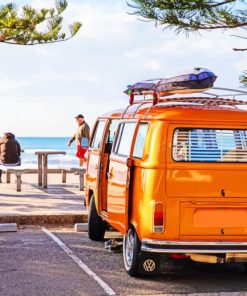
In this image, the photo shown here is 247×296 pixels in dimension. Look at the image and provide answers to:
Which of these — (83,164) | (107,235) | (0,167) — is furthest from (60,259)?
(83,164)

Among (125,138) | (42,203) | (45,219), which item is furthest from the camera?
(42,203)

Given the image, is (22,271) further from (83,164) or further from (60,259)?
(83,164)

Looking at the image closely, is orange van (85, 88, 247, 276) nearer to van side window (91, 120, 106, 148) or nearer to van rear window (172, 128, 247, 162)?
van rear window (172, 128, 247, 162)

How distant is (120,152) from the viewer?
31.1 feet

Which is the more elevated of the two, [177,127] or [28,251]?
[177,127]

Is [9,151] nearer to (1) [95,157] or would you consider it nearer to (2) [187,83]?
(1) [95,157]

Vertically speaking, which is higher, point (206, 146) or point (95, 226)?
point (206, 146)

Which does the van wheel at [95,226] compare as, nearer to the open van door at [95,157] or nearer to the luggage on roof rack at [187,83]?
the open van door at [95,157]

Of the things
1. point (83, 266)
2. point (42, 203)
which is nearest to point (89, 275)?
point (83, 266)

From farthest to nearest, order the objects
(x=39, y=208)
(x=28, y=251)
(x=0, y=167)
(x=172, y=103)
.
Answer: (x=0, y=167) < (x=39, y=208) < (x=28, y=251) < (x=172, y=103)

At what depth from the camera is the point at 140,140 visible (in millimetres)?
8664

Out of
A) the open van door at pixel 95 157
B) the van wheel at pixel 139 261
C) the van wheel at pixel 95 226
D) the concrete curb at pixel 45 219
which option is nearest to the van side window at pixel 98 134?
the open van door at pixel 95 157

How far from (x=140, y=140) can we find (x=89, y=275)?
1582mm

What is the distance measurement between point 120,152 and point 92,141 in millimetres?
2403
